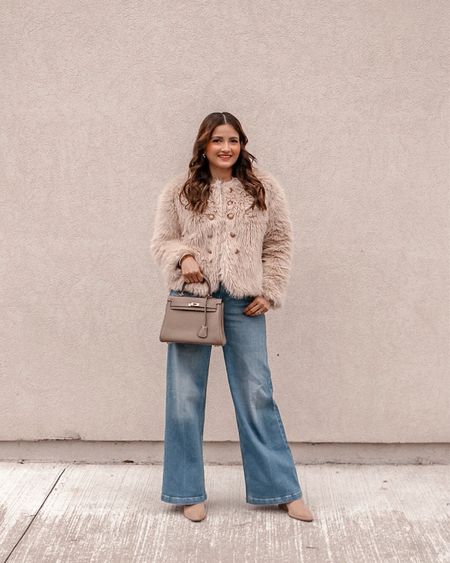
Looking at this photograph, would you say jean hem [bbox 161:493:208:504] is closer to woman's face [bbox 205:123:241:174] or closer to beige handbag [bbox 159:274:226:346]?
beige handbag [bbox 159:274:226:346]

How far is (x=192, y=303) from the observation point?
3.73 m

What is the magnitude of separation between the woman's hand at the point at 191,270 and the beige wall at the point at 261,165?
839 millimetres

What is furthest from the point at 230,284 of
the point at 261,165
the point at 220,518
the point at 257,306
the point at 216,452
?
the point at 216,452

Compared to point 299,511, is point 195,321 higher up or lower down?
higher up

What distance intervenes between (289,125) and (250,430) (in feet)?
5.30

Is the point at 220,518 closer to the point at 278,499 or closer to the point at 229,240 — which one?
the point at 278,499

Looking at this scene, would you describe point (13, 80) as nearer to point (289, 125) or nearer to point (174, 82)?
point (174, 82)

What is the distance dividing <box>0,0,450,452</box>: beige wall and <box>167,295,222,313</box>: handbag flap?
84cm

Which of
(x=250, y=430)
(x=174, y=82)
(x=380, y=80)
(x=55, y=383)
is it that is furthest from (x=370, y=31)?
(x=55, y=383)

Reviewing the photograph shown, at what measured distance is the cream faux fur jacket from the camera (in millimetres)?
3781

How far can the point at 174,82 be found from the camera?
14.6 feet

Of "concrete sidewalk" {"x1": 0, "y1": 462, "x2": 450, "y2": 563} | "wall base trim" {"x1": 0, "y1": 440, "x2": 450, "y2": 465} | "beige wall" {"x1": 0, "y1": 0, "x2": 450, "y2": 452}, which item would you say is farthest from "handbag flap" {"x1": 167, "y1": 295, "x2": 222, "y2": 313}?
"wall base trim" {"x1": 0, "y1": 440, "x2": 450, "y2": 465}

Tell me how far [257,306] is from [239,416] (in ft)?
1.71

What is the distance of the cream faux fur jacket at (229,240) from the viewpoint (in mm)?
3781
